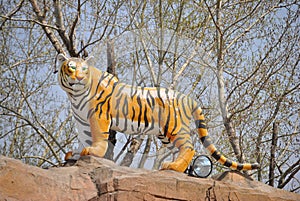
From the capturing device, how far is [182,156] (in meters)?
4.15

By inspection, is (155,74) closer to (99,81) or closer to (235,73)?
(99,81)

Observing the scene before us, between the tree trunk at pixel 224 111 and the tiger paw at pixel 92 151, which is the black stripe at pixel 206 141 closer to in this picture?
the tiger paw at pixel 92 151

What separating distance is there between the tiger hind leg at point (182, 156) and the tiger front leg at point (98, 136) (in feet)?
1.68

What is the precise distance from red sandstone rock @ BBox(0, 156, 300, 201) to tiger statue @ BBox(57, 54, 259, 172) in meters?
0.18

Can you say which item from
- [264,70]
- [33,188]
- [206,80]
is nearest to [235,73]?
[264,70]

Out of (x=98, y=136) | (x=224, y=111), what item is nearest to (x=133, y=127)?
(x=98, y=136)

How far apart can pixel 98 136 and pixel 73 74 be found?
53 centimetres

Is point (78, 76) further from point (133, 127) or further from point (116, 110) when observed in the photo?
point (133, 127)

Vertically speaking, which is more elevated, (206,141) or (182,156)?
(206,141)

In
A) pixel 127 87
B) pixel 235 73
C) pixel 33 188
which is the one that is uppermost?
pixel 235 73

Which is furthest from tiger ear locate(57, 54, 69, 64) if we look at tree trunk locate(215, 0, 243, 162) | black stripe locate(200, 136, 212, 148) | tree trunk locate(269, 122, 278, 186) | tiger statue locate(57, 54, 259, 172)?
tree trunk locate(269, 122, 278, 186)

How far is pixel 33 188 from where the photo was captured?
351cm

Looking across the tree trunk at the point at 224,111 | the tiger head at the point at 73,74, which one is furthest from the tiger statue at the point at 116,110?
the tree trunk at the point at 224,111

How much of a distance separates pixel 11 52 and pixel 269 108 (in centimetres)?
430
